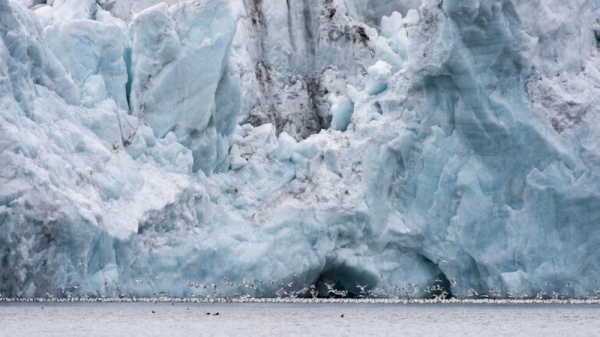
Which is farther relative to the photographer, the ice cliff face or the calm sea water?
the ice cliff face

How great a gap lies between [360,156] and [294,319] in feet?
26.8

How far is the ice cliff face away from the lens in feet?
131

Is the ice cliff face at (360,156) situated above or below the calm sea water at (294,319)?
above

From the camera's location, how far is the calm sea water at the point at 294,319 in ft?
103

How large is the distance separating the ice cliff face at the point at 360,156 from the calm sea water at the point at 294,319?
0.97 metres

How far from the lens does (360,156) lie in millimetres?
43500

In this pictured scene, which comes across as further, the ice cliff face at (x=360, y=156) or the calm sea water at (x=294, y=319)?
the ice cliff face at (x=360, y=156)

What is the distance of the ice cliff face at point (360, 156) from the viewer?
131 feet

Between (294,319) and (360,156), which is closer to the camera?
(294,319)

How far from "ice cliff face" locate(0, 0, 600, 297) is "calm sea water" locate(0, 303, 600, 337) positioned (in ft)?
3.17

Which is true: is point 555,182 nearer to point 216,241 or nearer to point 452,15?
point 452,15

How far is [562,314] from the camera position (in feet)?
133

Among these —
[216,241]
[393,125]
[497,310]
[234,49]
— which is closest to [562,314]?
[497,310]

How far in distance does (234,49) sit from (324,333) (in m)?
17.2
